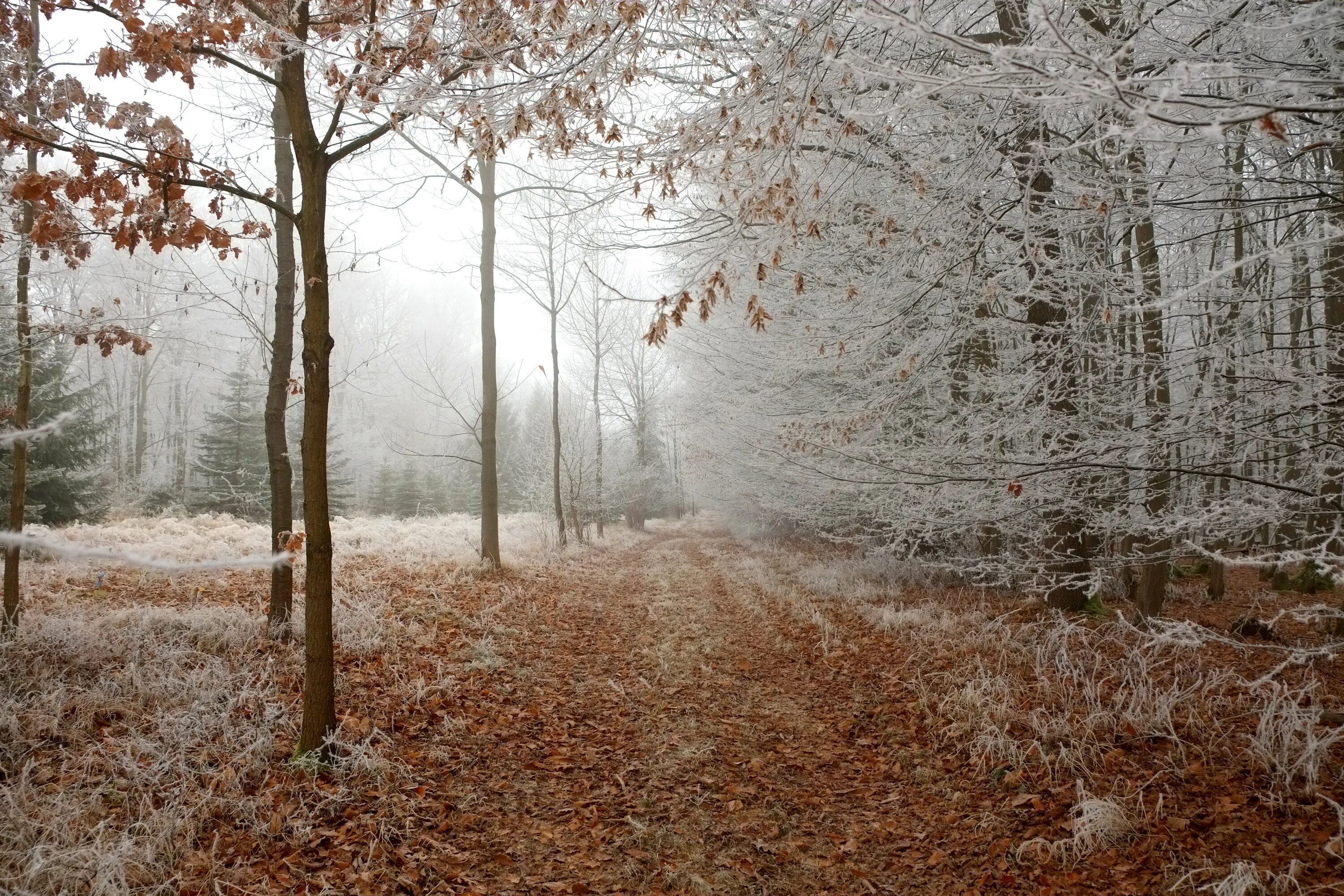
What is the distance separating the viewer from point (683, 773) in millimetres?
4129

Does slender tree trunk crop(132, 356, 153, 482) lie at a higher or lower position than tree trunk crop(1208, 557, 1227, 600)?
higher

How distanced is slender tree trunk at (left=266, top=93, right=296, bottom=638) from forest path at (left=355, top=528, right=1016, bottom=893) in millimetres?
1434

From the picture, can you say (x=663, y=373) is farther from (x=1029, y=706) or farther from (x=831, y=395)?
(x=1029, y=706)

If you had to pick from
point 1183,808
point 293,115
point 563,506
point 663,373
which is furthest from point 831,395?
point 663,373

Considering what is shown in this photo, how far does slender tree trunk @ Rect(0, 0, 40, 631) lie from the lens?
4.95m

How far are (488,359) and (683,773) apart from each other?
7401 mm

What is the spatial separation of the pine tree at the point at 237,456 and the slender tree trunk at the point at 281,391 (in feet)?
46.6

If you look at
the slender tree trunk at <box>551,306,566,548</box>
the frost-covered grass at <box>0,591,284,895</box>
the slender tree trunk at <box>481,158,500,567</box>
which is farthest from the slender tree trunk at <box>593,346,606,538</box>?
the frost-covered grass at <box>0,591,284,895</box>

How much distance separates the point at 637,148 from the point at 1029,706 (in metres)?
4.82

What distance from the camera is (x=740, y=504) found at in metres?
20.3

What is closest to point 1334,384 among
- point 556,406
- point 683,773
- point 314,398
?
point 683,773

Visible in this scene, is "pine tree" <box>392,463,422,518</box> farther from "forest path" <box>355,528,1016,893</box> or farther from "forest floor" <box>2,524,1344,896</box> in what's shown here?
"forest path" <box>355,528,1016,893</box>

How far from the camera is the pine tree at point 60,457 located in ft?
38.4

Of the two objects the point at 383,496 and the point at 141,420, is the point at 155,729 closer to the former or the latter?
the point at 383,496
